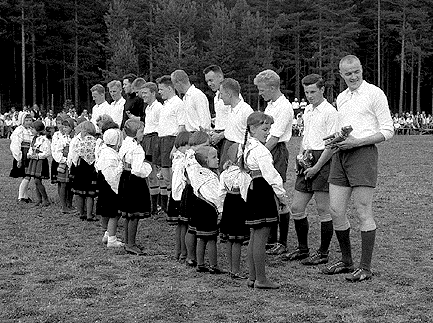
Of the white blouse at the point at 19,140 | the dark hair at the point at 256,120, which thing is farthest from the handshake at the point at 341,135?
the white blouse at the point at 19,140

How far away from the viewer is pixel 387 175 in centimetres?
1639

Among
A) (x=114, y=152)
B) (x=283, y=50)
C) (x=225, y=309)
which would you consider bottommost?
(x=225, y=309)

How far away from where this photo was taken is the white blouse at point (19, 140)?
12.1 metres

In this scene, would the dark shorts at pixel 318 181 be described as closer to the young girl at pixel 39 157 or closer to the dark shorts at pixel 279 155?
the dark shorts at pixel 279 155

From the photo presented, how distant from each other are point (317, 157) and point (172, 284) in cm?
211

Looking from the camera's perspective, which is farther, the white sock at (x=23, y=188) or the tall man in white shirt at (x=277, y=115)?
the white sock at (x=23, y=188)

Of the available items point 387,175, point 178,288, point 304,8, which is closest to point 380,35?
point 304,8

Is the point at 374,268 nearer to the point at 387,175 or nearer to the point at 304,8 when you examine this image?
the point at 387,175

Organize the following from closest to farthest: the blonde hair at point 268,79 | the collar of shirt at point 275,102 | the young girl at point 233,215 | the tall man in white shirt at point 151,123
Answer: the young girl at point 233,215
the blonde hair at point 268,79
the collar of shirt at point 275,102
the tall man in white shirt at point 151,123

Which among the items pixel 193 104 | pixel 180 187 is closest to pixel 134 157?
pixel 180 187

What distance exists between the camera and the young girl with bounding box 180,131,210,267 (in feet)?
23.1

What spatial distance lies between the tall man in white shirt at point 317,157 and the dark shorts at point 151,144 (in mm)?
3526

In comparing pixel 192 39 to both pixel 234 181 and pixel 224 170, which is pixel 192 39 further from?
pixel 234 181

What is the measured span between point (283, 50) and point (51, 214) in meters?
53.8
